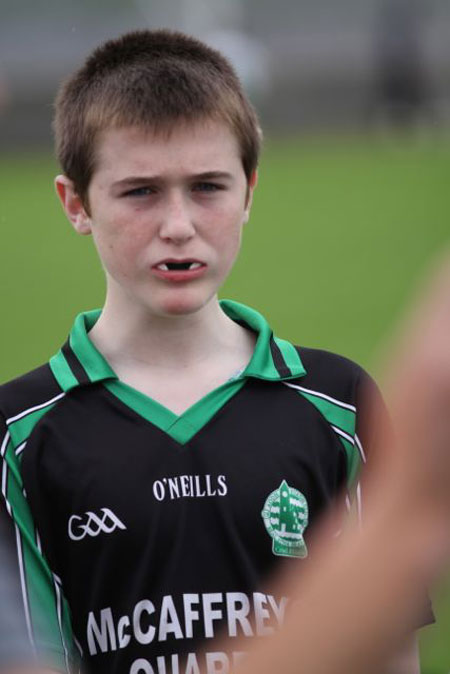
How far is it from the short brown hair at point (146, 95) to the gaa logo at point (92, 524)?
2.34 ft

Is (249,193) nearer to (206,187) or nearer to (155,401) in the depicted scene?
(206,187)

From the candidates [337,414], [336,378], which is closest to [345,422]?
[337,414]

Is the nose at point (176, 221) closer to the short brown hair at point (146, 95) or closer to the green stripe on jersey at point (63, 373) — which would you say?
the short brown hair at point (146, 95)

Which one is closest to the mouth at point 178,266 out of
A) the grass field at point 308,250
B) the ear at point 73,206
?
the ear at point 73,206

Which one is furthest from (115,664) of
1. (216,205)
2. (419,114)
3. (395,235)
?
(419,114)

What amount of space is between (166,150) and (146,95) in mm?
154

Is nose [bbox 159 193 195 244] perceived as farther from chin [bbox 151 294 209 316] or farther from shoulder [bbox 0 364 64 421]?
shoulder [bbox 0 364 64 421]

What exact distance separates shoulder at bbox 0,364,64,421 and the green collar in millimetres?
21

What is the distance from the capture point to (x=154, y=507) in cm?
267

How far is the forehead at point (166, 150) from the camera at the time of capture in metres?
2.72

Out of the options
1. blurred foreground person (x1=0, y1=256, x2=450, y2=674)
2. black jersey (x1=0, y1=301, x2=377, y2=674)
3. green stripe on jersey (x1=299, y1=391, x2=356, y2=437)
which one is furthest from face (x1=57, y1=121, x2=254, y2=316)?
blurred foreground person (x1=0, y1=256, x2=450, y2=674)

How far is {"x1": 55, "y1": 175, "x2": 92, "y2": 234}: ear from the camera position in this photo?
2922mm

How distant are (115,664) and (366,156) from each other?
2077cm

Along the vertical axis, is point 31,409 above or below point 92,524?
above
